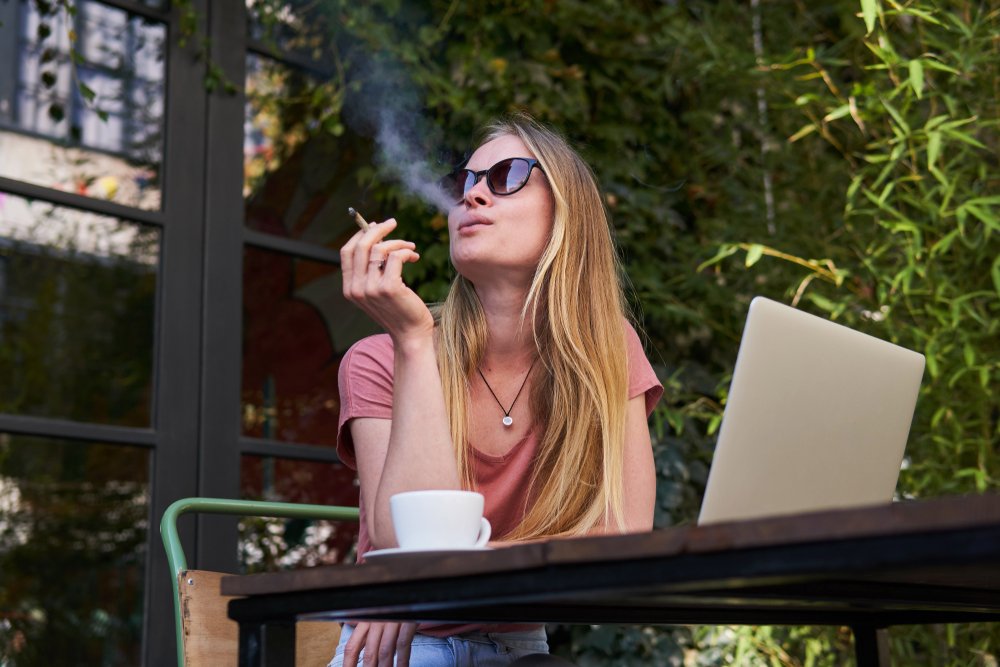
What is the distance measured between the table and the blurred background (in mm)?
1687

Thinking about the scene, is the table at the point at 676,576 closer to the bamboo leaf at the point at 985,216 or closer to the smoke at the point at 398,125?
the bamboo leaf at the point at 985,216

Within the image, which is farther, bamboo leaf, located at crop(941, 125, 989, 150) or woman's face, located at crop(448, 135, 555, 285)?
bamboo leaf, located at crop(941, 125, 989, 150)

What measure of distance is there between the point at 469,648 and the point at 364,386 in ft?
1.40

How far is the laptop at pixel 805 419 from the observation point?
1.17 metres

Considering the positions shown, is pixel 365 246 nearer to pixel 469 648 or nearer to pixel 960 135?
pixel 469 648

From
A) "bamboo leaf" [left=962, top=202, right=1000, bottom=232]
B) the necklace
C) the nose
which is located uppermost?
"bamboo leaf" [left=962, top=202, right=1000, bottom=232]

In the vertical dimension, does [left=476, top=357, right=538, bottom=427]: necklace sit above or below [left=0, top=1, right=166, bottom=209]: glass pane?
below

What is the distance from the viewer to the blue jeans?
5.31ft

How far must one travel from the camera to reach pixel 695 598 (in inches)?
40.3

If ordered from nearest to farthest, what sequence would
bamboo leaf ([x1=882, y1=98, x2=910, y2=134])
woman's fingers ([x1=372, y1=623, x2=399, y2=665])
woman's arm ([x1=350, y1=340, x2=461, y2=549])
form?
woman's arm ([x1=350, y1=340, x2=461, y2=549])
woman's fingers ([x1=372, y1=623, x2=399, y2=665])
bamboo leaf ([x1=882, y1=98, x2=910, y2=134])

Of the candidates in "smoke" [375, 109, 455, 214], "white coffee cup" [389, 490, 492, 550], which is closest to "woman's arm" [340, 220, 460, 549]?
"white coffee cup" [389, 490, 492, 550]

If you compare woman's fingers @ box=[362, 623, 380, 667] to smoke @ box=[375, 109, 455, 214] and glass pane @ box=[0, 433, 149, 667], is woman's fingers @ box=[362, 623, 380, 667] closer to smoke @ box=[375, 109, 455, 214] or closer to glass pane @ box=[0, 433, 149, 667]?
glass pane @ box=[0, 433, 149, 667]

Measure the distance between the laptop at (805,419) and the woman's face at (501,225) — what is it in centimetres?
68

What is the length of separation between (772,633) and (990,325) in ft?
3.29
